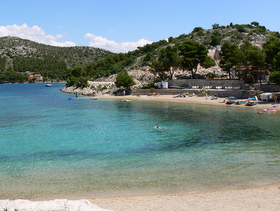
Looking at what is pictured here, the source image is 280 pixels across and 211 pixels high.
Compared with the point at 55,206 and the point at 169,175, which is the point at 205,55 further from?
the point at 55,206

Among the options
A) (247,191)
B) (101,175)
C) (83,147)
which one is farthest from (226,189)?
(83,147)

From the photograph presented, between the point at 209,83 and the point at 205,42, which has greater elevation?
the point at 205,42

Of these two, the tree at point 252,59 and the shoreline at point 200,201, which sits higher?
the tree at point 252,59

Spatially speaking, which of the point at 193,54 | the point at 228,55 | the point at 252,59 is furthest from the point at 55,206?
the point at 228,55

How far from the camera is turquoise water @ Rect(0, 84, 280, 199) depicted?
51.7 feet

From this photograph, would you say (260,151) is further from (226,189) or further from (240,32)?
(240,32)

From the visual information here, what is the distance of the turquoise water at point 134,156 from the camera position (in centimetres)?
1575

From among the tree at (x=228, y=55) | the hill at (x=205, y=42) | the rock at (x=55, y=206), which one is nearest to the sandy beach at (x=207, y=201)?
the rock at (x=55, y=206)

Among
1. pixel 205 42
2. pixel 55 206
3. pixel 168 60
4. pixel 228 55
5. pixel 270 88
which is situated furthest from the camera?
pixel 205 42

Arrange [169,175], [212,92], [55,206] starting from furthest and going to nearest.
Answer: [212,92] → [169,175] → [55,206]

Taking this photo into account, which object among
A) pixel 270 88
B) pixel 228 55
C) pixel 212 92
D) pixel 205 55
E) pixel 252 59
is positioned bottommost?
pixel 212 92

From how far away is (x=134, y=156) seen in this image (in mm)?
21641

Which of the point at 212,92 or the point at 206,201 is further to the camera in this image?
the point at 212,92

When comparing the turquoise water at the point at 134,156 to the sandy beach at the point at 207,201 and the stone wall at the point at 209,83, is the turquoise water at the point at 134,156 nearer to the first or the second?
the sandy beach at the point at 207,201
